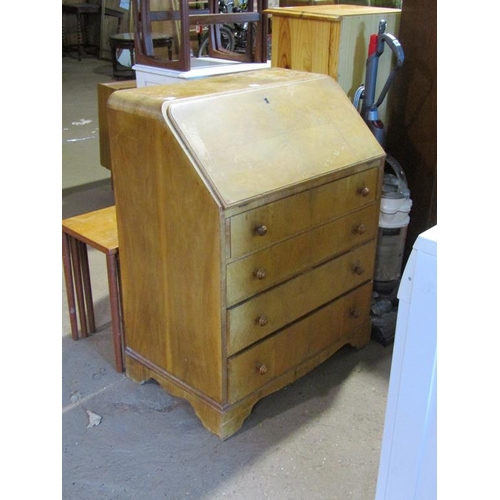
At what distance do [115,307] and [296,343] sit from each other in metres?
0.69

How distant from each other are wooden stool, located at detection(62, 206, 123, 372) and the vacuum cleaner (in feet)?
3.47

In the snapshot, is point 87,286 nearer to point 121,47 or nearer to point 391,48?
point 391,48

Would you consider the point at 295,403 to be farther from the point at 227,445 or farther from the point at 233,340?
the point at 233,340

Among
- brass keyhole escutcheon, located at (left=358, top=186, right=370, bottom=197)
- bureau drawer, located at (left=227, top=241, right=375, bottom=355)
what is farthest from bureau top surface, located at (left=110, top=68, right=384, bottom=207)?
bureau drawer, located at (left=227, top=241, right=375, bottom=355)

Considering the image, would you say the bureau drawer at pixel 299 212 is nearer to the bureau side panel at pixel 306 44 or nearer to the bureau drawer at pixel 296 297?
the bureau drawer at pixel 296 297

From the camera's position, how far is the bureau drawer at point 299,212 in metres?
1.75

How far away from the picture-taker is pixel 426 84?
2.47m

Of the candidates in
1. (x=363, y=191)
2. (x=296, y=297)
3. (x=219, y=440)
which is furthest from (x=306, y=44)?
(x=219, y=440)

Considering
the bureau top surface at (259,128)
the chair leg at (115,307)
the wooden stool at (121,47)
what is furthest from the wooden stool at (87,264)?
the wooden stool at (121,47)

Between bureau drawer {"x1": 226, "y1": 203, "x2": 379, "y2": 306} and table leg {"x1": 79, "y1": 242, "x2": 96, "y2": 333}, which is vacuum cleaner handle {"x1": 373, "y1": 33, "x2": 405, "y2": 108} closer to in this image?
bureau drawer {"x1": 226, "y1": 203, "x2": 379, "y2": 306}

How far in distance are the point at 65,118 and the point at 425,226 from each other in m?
4.51

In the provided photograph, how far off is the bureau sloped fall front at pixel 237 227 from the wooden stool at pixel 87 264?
8 centimetres

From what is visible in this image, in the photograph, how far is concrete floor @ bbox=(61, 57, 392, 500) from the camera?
1825 millimetres

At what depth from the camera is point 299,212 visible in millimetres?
1925
